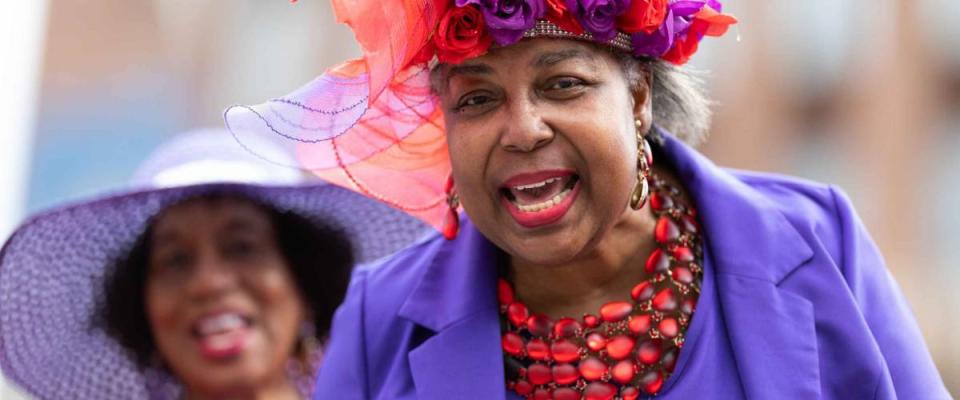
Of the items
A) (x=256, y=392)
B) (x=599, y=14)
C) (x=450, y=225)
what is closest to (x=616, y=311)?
(x=450, y=225)

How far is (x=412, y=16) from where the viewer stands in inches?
123

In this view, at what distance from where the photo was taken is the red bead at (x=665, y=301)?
3371 millimetres

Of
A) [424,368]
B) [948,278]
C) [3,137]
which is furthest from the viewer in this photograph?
[948,278]

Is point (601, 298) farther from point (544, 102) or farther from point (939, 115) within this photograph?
point (939, 115)

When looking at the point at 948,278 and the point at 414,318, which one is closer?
the point at 414,318

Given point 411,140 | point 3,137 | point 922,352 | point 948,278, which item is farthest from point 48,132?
point 948,278

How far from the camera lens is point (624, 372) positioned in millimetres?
3314

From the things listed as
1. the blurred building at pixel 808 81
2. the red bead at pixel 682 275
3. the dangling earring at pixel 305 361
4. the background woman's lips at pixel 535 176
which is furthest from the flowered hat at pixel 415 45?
the blurred building at pixel 808 81

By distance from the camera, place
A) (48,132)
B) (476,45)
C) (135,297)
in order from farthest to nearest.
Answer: (48,132) < (135,297) < (476,45)

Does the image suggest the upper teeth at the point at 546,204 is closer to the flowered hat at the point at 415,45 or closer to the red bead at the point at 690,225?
the flowered hat at the point at 415,45

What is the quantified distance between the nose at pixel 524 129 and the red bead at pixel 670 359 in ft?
1.90

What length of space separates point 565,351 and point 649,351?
0.20 meters

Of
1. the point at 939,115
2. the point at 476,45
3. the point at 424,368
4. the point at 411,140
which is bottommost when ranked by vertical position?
the point at 939,115

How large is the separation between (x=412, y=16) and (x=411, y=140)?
1.80 feet
